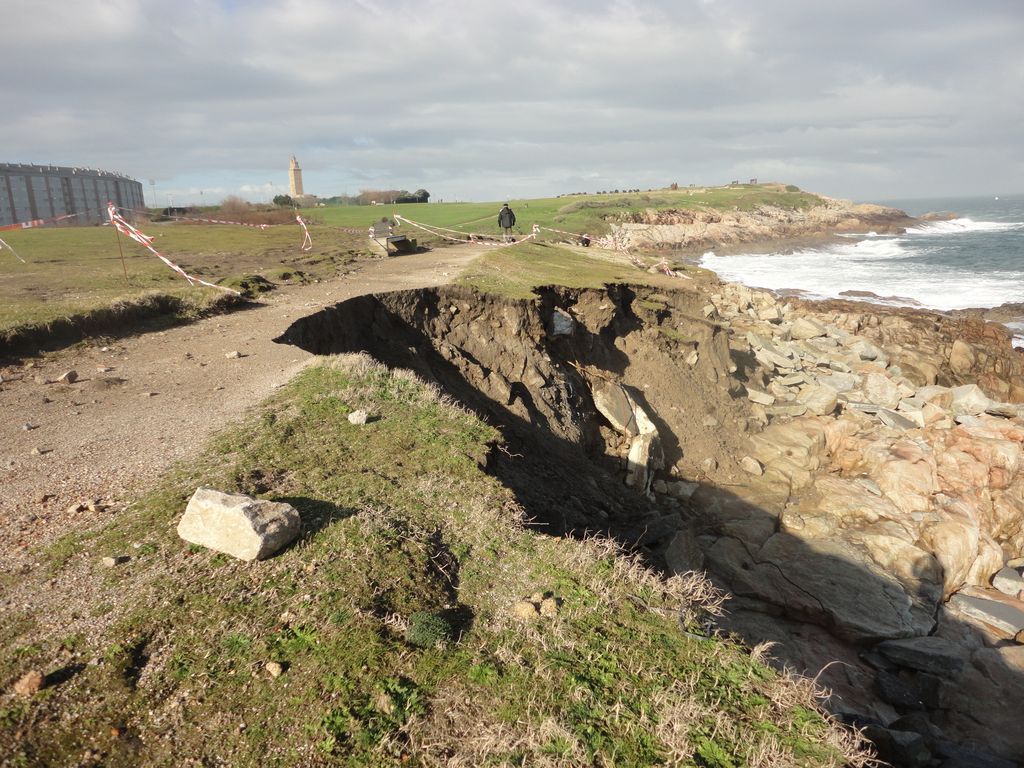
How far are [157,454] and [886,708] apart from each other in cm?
960

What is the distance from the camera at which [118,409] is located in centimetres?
824

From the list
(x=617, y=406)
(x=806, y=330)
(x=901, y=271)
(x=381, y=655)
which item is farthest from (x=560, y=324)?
(x=901, y=271)

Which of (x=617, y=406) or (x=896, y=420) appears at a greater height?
(x=617, y=406)

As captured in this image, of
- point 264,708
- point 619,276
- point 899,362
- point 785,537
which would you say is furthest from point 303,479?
point 899,362

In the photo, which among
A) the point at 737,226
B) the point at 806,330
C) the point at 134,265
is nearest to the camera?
the point at 134,265

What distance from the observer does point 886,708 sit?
24.6 feet

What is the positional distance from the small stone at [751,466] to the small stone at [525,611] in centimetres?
1066

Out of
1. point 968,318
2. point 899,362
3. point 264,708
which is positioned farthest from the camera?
point 968,318

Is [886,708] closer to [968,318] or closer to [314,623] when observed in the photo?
[314,623]

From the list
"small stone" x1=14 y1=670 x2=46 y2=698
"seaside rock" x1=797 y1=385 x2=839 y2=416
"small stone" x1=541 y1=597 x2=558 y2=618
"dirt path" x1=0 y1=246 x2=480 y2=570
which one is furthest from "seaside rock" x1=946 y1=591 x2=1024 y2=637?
"small stone" x1=14 y1=670 x2=46 y2=698

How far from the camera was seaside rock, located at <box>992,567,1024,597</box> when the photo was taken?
411 inches

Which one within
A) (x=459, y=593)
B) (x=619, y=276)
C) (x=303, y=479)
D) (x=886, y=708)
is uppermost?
(x=619, y=276)

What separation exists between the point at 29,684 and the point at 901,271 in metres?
50.0

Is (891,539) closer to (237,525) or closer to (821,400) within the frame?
(821,400)
